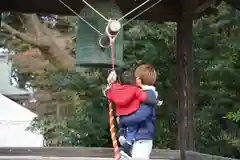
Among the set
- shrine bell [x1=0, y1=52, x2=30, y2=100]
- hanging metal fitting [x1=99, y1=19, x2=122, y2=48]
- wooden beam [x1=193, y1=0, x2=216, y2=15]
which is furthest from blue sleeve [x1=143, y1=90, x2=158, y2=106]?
shrine bell [x1=0, y1=52, x2=30, y2=100]

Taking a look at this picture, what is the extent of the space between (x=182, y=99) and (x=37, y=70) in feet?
14.6

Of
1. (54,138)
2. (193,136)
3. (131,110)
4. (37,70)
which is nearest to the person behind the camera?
(131,110)

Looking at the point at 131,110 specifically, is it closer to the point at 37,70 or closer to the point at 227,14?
the point at 227,14

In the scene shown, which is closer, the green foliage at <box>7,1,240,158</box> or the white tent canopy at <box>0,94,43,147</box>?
the green foliage at <box>7,1,240,158</box>

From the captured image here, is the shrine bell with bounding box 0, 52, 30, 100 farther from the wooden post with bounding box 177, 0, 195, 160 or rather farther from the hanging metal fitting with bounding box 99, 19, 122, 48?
the hanging metal fitting with bounding box 99, 19, 122, 48

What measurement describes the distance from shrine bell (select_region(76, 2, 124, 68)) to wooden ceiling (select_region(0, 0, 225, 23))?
772 mm

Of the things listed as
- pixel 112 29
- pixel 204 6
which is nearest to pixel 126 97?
pixel 112 29

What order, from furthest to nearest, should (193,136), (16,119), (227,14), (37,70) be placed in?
(16,119)
(37,70)
(227,14)
(193,136)

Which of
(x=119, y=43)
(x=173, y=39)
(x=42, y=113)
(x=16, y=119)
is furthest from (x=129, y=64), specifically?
(x=16, y=119)

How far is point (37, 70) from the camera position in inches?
306

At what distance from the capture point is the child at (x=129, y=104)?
2551 millimetres

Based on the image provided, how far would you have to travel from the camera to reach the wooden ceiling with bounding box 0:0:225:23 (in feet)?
11.8

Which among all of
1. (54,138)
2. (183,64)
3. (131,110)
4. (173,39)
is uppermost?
(173,39)

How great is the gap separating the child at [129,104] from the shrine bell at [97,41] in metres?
0.17
